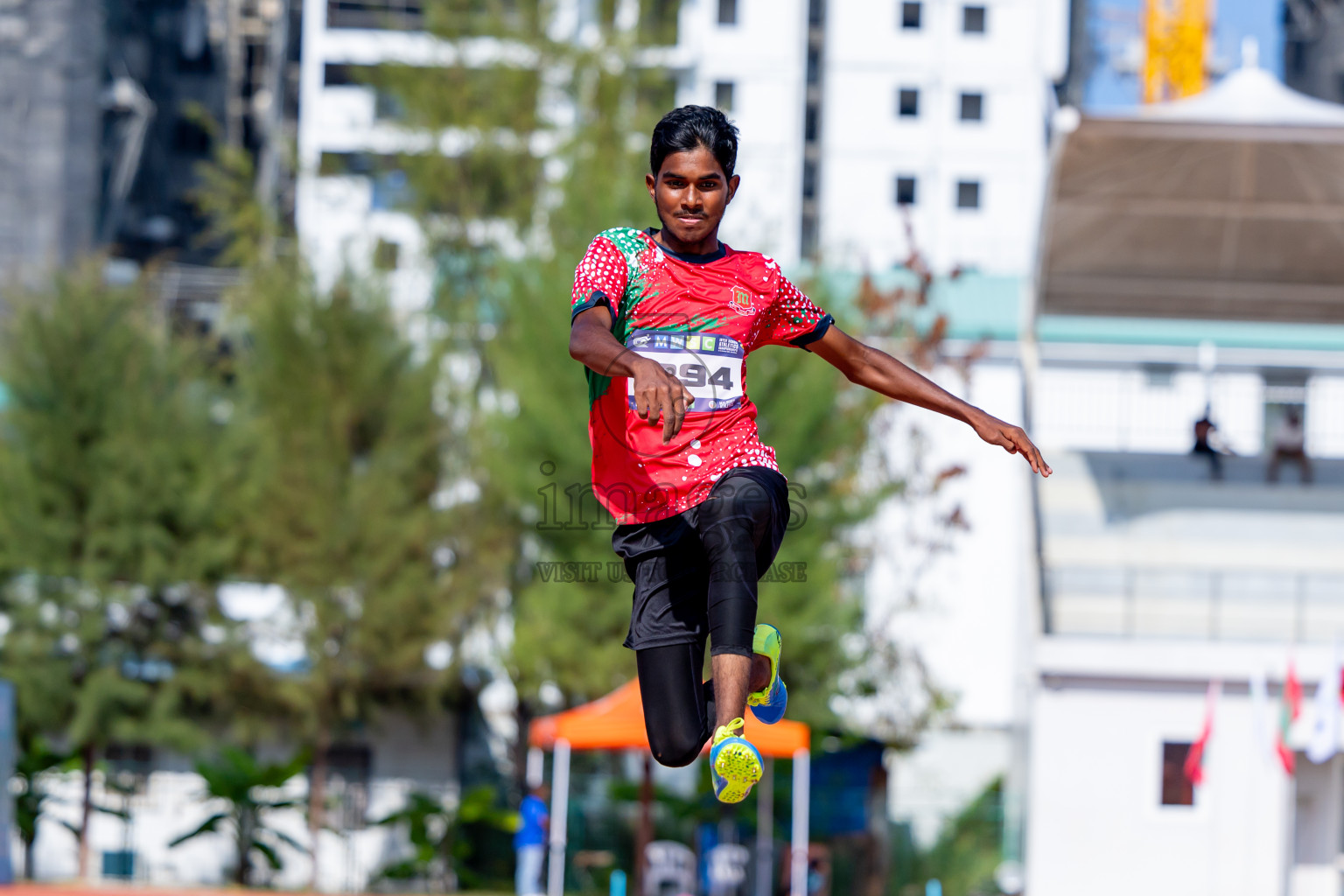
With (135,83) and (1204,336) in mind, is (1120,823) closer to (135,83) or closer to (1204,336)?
(1204,336)

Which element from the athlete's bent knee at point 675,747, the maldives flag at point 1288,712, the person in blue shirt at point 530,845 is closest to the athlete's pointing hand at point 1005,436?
the athlete's bent knee at point 675,747

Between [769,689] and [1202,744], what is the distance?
693 inches

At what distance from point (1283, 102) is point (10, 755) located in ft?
63.6

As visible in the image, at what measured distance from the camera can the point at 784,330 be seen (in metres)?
5.08

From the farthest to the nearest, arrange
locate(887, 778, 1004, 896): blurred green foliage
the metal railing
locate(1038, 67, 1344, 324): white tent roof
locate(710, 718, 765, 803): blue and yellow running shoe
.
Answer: locate(887, 778, 1004, 896): blurred green foliage → locate(1038, 67, 1344, 324): white tent roof → the metal railing → locate(710, 718, 765, 803): blue and yellow running shoe

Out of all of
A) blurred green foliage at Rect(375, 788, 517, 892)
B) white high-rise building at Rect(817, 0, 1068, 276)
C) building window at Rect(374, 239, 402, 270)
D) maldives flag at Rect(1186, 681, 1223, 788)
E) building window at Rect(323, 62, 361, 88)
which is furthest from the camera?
building window at Rect(323, 62, 361, 88)

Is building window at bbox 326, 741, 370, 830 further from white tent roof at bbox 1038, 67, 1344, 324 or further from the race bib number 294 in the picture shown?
the race bib number 294

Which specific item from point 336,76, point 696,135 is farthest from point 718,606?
point 336,76

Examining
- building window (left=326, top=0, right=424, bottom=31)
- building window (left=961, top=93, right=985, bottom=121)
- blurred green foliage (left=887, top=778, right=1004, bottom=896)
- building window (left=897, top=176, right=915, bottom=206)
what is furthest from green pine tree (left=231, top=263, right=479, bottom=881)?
building window (left=961, top=93, right=985, bottom=121)

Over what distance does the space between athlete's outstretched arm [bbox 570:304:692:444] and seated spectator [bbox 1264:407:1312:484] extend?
23.8 m

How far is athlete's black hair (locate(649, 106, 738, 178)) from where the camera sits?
4656mm

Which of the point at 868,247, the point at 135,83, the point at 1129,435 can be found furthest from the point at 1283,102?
the point at 135,83

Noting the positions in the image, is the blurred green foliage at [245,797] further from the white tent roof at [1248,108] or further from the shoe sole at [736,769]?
the shoe sole at [736,769]

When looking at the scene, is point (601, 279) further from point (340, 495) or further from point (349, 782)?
point (349, 782)
